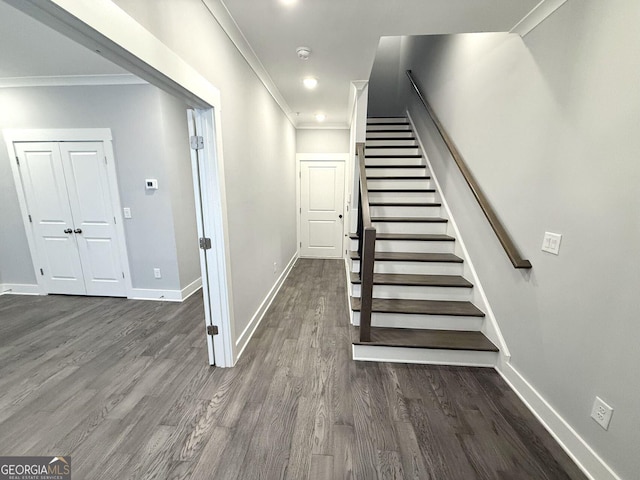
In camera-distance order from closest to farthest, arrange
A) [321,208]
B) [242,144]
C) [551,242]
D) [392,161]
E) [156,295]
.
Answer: [551,242]
[242,144]
[156,295]
[392,161]
[321,208]

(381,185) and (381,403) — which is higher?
(381,185)

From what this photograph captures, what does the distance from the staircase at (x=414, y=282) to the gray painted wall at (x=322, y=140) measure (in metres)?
1.25

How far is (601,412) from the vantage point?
120 centimetres

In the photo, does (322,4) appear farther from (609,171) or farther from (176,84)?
(609,171)

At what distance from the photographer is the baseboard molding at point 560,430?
1.21 meters

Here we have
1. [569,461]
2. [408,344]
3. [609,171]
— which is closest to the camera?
[609,171]

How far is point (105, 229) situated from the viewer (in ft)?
10.1

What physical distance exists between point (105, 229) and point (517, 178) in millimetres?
4215

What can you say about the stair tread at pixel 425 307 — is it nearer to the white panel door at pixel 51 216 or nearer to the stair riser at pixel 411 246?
the stair riser at pixel 411 246

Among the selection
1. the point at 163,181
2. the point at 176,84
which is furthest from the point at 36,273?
the point at 176,84

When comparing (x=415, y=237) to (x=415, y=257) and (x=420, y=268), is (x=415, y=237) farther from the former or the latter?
(x=420, y=268)

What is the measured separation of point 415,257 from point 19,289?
4964 millimetres

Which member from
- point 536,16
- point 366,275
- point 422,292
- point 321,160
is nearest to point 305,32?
point 536,16

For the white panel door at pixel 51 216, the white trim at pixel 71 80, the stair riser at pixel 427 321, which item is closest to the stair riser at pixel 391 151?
the stair riser at pixel 427 321
